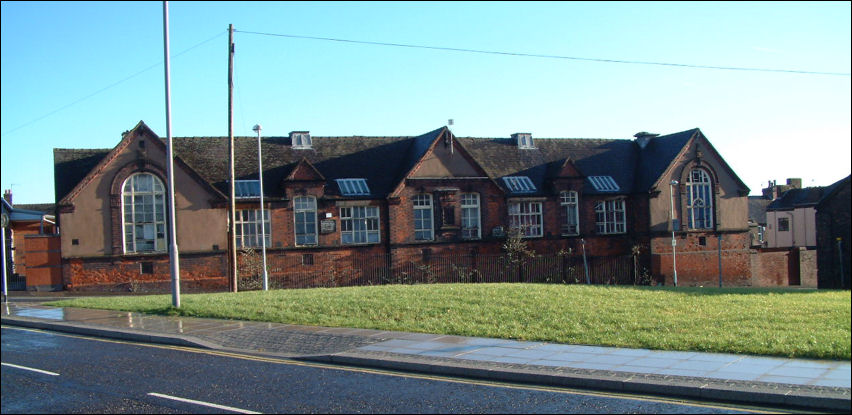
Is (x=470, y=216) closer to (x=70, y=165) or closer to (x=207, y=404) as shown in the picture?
(x=70, y=165)

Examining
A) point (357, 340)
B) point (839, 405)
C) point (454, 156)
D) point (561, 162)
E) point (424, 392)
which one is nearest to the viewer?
point (839, 405)

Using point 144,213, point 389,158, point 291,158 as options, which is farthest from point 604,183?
point 144,213

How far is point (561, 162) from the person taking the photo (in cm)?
4031

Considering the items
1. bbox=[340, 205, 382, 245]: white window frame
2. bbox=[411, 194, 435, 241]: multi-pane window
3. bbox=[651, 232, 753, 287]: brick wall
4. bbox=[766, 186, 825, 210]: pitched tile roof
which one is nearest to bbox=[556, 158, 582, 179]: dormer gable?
bbox=[651, 232, 753, 287]: brick wall

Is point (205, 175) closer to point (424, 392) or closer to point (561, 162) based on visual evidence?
point (561, 162)

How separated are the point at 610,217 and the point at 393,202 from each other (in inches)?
522

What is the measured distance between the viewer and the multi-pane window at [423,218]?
1455 inches

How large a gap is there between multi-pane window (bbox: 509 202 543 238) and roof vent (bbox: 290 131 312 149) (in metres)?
11.7

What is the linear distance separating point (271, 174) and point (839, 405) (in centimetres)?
3116

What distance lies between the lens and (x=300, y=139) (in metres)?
38.7

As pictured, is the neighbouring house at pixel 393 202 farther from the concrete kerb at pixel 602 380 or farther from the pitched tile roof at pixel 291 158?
the concrete kerb at pixel 602 380

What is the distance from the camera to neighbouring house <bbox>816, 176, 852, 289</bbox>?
33.0 meters

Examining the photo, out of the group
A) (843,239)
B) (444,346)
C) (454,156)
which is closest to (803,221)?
(843,239)

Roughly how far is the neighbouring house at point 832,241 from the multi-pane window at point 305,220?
81.3 ft
